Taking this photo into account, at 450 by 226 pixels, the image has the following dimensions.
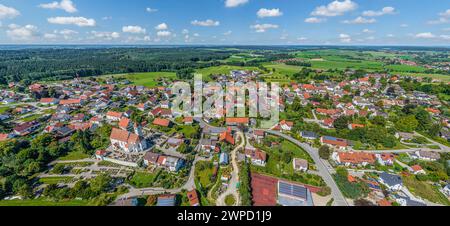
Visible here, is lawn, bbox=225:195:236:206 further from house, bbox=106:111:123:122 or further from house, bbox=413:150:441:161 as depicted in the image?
house, bbox=106:111:123:122

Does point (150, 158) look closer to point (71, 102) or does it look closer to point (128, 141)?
point (128, 141)

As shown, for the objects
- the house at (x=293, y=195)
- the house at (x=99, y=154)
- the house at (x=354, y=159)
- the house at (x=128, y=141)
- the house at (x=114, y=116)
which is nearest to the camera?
the house at (x=293, y=195)

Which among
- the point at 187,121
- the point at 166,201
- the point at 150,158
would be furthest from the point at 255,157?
the point at 187,121

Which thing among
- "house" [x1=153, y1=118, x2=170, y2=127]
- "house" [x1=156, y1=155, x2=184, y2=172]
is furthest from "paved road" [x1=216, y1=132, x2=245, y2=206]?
"house" [x1=153, y1=118, x2=170, y2=127]

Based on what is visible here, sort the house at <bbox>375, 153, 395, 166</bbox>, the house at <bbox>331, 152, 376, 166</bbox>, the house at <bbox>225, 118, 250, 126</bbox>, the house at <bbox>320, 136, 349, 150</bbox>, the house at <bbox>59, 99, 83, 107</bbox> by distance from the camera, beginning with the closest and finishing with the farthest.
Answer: the house at <bbox>331, 152, 376, 166</bbox> → the house at <bbox>375, 153, 395, 166</bbox> → the house at <bbox>320, 136, 349, 150</bbox> → the house at <bbox>225, 118, 250, 126</bbox> → the house at <bbox>59, 99, 83, 107</bbox>

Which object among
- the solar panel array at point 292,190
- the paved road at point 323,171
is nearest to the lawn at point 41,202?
the solar panel array at point 292,190

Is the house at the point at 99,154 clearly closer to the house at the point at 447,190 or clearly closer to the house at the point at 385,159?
the house at the point at 385,159
